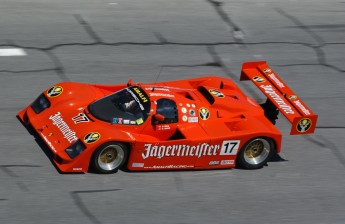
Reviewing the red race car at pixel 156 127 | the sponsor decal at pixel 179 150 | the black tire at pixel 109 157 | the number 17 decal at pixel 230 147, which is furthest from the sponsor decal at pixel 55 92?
the number 17 decal at pixel 230 147

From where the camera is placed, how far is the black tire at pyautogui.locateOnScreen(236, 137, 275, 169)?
472 inches

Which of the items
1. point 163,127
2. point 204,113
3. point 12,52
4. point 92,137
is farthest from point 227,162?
point 12,52

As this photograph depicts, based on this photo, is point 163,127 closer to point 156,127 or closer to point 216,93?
point 156,127

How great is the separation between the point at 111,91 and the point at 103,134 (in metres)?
2.02

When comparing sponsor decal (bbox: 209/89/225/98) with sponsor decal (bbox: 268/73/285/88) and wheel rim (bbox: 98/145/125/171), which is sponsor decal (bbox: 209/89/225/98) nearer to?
sponsor decal (bbox: 268/73/285/88)

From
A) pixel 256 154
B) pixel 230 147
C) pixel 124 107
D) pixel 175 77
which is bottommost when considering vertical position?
pixel 175 77

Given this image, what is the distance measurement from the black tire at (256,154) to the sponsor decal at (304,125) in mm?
495

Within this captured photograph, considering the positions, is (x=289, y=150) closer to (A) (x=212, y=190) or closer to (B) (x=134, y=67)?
(A) (x=212, y=190)

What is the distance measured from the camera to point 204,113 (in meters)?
12.0

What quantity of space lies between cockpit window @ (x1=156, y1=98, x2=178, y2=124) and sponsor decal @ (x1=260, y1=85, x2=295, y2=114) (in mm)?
1807

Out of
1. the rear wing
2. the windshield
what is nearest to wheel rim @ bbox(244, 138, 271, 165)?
the rear wing

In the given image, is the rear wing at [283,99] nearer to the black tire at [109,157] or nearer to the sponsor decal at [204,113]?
the sponsor decal at [204,113]

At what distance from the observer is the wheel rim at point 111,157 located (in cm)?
1123

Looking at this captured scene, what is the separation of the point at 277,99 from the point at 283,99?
11 cm
